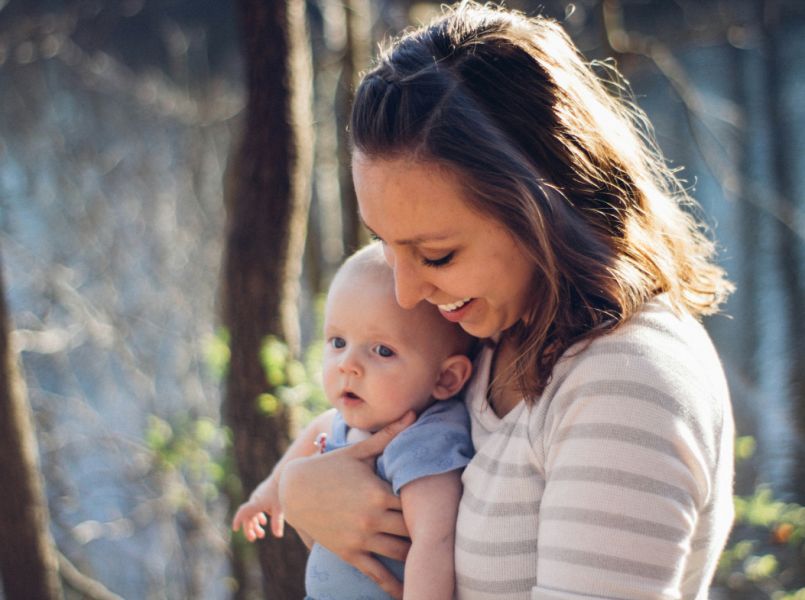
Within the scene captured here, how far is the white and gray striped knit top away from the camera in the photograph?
1.20m

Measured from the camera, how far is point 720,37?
485 centimetres

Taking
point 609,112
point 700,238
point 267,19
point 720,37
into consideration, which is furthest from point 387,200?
point 720,37

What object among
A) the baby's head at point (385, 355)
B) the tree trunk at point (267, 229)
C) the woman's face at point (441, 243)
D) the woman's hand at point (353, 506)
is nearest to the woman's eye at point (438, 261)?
the woman's face at point (441, 243)

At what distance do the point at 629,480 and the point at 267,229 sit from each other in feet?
6.64

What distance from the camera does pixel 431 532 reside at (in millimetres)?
1573

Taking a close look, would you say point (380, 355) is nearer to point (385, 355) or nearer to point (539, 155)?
point (385, 355)

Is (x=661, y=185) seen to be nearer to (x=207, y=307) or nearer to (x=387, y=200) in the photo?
(x=387, y=200)

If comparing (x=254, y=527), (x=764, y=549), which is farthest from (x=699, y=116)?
(x=254, y=527)

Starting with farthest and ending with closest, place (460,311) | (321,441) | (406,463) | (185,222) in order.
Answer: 1. (185,222)
2. (321,441)
3. (406,463)
4. (460,311)

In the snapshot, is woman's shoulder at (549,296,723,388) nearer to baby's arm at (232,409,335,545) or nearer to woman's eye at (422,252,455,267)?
woman's eye at (422,252,455,267)

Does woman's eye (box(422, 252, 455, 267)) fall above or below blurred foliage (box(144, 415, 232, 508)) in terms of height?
above

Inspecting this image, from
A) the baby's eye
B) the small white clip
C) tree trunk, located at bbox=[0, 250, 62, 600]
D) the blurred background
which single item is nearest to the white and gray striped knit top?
the baby's eye

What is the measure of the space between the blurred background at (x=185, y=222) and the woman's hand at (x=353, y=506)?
1.87m

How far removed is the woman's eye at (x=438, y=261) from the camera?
145cm
